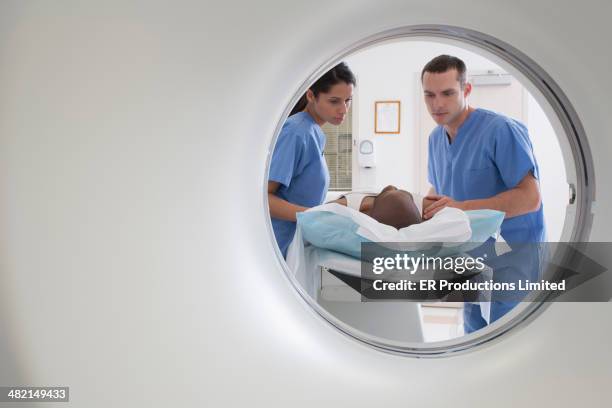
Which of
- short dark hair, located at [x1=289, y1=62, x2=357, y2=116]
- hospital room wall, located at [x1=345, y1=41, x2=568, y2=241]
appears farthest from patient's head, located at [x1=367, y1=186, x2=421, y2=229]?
hospital room wall, located at [x1=345, y1=41, x2=568, y2=241]

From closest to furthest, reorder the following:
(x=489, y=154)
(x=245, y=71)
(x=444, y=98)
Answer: (x=245, y=71)
(x=489, y=154)
(x=444, y=98)

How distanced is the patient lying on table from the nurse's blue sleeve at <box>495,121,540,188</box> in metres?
0.29

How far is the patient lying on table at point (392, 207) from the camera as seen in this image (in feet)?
5.66

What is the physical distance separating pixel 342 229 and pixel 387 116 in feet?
7.86

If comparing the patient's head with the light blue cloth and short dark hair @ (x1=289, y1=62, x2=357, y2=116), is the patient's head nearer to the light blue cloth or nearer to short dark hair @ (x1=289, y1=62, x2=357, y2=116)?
the light blue cloth

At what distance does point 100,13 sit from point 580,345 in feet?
2.48

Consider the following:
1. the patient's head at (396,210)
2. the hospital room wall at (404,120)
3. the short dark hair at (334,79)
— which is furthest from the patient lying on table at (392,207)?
the hospital room wall at (404,120)

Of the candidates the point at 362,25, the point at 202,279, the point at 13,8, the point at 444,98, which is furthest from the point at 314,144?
the point at 13,8

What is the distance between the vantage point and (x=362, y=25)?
0.71m

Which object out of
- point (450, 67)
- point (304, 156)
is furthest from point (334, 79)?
point (450, 67)

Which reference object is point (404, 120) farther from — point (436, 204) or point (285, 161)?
point (285, 161)

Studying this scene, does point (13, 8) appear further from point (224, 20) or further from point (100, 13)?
point (224, 20)

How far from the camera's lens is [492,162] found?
1739 millimetres

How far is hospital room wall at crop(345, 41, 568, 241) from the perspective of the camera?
3.68m
